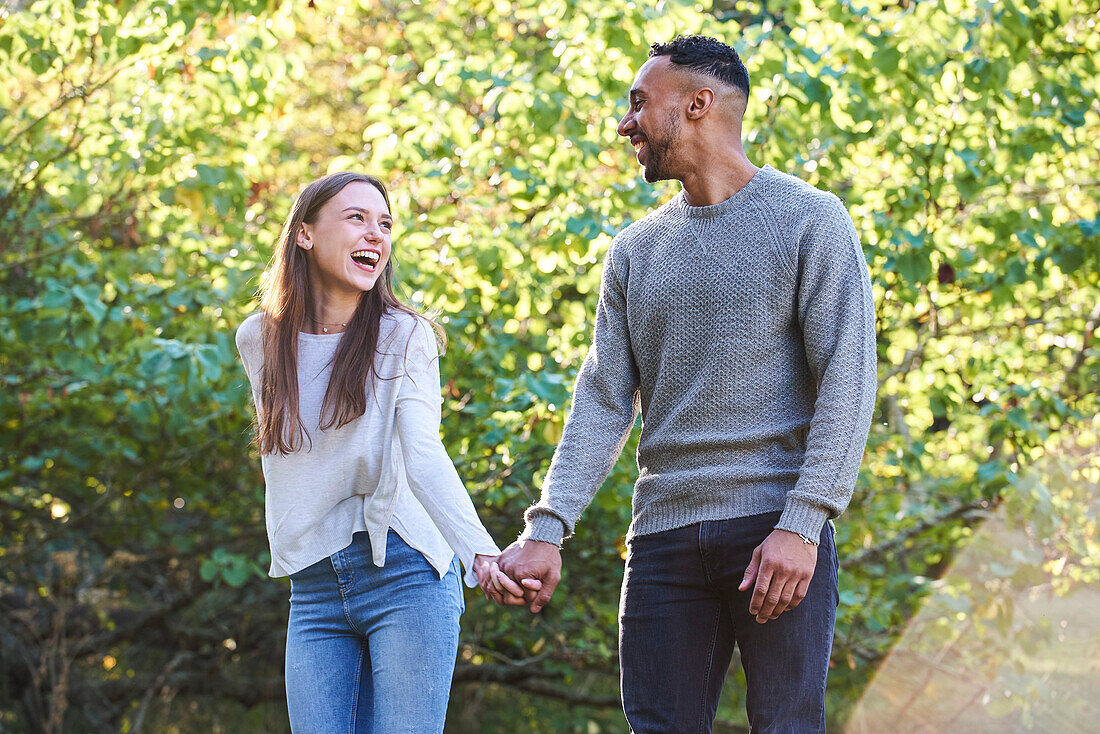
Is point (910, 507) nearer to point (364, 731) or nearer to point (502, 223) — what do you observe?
point (502, 223)

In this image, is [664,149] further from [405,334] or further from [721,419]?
[405,334]

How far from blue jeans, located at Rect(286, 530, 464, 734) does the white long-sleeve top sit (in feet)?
0.13

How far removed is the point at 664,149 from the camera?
7.23 feet

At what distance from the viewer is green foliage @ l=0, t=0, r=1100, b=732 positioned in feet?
14.0

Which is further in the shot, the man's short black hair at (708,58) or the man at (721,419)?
the man's short black hair at (708,58)

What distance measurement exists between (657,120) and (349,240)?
0.76 meters

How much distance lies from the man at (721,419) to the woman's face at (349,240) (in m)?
0.58

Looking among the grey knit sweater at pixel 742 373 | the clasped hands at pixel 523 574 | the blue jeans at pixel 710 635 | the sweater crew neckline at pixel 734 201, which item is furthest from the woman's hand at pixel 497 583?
the sweater crew neckline at pixel 734 201

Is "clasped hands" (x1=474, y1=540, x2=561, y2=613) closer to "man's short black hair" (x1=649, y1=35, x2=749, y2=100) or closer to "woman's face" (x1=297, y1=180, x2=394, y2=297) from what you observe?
"woman's face" (x1=297, y1=180, x2=394, y2=297)

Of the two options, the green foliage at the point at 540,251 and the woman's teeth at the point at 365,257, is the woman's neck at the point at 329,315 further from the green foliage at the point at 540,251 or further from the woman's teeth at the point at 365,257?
the green foliage at the point at 540,251

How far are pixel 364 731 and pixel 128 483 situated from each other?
164 inches

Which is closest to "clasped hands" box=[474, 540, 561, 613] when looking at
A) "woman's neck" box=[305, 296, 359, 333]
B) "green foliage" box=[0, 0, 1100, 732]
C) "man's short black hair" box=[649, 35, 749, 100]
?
"woman's neck" box=[305, 296, 359, 333]

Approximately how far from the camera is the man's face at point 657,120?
2.20m

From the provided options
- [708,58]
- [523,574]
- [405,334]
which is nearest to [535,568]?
[523,574]
